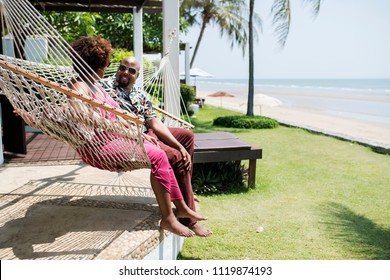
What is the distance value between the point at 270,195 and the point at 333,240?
1022 millimetres

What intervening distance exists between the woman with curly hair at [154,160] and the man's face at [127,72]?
0.71ft

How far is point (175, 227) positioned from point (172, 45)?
4.62ft

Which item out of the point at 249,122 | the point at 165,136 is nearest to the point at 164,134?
the point at 165,136

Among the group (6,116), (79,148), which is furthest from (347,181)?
(6,116)

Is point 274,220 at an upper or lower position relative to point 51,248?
lower

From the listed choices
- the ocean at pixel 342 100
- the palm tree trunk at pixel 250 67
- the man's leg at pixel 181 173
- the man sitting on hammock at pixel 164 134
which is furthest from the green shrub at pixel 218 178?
the ocean at pixel 342 100

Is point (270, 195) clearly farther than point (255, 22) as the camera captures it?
No

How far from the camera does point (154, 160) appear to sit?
1.91 m

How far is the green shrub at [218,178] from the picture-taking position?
358cm

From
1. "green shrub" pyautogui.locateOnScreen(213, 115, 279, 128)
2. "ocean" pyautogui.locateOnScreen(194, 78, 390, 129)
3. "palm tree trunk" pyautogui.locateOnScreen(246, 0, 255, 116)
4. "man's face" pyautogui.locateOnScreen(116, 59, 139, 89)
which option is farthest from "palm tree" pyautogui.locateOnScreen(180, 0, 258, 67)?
"man's face" pyautogui.locateOnScreen(116, 59, 139, 89)

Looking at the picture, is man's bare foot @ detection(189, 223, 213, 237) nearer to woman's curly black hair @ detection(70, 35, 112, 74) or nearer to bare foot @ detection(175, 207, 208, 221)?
bare foot @ detection(175, 207, 208, 221)

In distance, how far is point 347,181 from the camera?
4.11 meters

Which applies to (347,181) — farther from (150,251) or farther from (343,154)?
(150,251)

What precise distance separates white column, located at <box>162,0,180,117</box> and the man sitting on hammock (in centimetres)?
56
